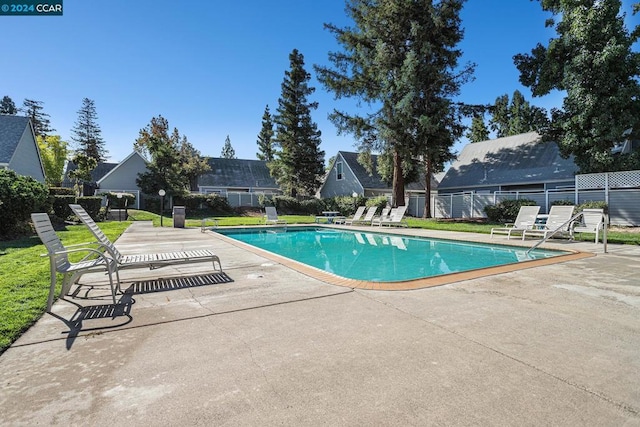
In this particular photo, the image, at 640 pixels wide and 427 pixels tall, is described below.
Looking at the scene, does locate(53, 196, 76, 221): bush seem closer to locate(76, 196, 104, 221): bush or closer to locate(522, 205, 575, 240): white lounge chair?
locate(76, 196, 104, 221): bush

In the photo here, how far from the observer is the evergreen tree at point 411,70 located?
19656mm

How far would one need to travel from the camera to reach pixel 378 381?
7.43 feet

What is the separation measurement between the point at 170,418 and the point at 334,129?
23.0 metres

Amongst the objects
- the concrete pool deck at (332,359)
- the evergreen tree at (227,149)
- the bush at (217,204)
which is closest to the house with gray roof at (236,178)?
the bush at (217,204)

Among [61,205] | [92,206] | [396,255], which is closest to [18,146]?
[92,206]

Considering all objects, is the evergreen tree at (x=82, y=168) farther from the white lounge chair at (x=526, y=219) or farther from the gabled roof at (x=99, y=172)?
the white lounge chair at (x=526, y=219)

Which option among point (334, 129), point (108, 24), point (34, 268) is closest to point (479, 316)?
point (34, 268)

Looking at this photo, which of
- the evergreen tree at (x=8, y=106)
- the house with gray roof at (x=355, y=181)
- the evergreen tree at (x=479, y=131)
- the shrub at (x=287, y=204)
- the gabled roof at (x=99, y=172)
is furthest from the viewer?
the evergreen tree at (x=8, y=106)

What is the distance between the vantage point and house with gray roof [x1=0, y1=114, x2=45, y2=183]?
17.6 metres

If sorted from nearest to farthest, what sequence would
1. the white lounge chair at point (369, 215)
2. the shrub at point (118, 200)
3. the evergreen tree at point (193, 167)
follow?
the white lounge chair at point (369, 215) < the shrub at point (118, 200) < the evergreen tree at point (193, 167)

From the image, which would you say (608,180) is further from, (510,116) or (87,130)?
(87,130)

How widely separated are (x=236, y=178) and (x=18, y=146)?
814 inches

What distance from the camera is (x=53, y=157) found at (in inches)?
1352

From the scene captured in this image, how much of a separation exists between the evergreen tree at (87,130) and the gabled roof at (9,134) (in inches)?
1663
